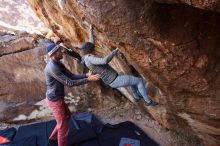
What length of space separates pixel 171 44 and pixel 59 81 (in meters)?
2.19

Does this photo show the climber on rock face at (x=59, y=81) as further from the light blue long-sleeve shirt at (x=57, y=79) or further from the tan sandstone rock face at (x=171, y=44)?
the tan sandstone rock face at (x=171, y=44)

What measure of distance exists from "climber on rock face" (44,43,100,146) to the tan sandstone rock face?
2.44 feet

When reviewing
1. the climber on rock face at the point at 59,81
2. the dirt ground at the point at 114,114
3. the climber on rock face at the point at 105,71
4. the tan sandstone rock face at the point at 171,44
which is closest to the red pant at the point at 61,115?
the climber on rock face at the point at 59,81

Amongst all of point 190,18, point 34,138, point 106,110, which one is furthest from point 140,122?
point 190,18

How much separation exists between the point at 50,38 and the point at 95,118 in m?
2.33

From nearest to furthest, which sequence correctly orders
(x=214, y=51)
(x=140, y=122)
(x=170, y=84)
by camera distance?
(x=214, y=51)
(x=170, y=84)
(x=140, y=122)

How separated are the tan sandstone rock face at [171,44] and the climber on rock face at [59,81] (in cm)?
74

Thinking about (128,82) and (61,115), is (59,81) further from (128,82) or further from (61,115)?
(128,82)

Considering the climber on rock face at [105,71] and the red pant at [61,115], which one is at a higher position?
the climber on rock face at [105,71]

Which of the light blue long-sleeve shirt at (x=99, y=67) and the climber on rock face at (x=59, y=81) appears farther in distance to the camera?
the climber on rock face at (x=59, y=81)

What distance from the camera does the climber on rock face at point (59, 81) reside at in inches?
242

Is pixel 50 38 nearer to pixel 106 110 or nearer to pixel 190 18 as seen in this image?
pixel 106 110

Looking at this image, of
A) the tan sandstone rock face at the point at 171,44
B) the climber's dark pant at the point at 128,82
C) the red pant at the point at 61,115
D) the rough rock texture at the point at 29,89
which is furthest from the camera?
the rough rock texture at the point at 29,89

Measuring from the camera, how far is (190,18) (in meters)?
4.96
